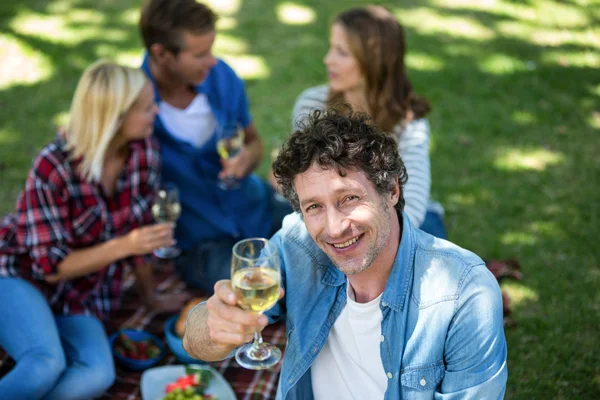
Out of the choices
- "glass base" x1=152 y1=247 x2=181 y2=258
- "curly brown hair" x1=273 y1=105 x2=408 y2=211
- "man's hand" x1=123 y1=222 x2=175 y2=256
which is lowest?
"glass base" x1=152 y1=247 x2=181 y2=258

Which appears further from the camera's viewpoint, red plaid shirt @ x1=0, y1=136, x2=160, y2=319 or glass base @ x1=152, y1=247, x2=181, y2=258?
glass base @ x1=152, y1=247, x2=181, y2=258

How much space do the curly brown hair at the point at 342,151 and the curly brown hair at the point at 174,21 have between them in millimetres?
1991

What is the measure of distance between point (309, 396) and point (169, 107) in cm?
253

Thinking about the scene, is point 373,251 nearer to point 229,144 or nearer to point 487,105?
point 229,144

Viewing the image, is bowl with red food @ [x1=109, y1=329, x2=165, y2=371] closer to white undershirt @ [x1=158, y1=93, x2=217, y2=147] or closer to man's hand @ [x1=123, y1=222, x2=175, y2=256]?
man's hand @ [x1=123, y1=222, x2=175, y2=256]

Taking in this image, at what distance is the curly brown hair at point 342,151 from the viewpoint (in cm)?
280

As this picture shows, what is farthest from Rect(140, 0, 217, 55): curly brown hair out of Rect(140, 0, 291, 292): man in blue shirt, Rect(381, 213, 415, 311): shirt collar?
Rect(381, 213, 415, 311): shirt collar

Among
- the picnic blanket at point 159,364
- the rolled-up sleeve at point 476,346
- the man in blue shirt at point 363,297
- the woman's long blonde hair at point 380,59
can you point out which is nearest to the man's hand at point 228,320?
the man in blue shirt at point 363,297

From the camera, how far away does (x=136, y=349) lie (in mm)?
4387

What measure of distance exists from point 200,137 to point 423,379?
2.80 meters

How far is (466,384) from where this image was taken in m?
2.61

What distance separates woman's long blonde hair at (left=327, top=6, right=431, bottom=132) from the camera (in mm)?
4605

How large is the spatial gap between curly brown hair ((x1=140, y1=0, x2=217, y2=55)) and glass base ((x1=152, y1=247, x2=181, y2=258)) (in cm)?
141

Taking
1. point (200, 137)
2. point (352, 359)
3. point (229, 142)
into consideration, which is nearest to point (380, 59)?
point (229, 142)
